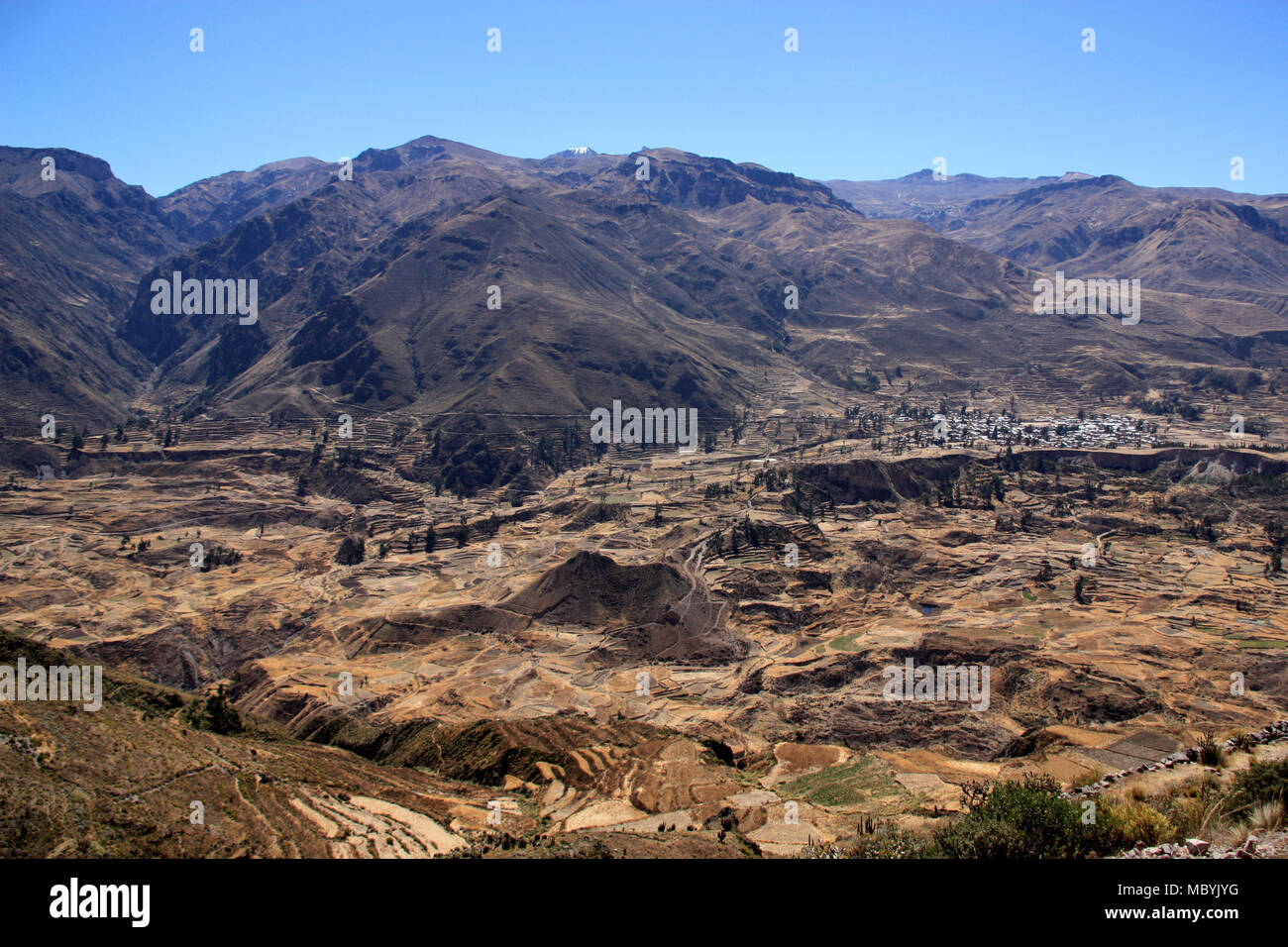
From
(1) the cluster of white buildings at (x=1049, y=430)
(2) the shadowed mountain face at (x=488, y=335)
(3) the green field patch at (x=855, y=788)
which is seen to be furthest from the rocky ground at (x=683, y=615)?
(2) the shadowed mountain face at (x=488, y=335)

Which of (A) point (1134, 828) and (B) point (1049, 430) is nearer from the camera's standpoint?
(A) point (1134, 828)

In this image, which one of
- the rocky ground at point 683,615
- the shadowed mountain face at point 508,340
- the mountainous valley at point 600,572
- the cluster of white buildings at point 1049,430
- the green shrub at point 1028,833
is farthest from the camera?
the shadowed mountain face at point 508,340

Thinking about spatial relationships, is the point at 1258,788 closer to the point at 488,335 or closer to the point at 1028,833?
the point at 1028,833

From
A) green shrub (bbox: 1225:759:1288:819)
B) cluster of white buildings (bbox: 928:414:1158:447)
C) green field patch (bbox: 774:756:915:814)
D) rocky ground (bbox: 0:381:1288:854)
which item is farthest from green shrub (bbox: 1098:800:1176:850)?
cluster of white buildings (bbox: 928:414:1158:447)

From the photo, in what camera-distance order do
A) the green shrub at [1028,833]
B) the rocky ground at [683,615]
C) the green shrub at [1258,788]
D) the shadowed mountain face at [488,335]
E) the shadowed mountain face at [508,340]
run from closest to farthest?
the green shrub at [1028,833]
the green shrub at [1258,788]
the rocky ground at [683,615]
the shadowed mountain face at [508,340]
the shadowed mountain face at [488,335]

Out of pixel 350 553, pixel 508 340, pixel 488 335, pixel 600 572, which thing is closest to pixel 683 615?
pixel 600 572

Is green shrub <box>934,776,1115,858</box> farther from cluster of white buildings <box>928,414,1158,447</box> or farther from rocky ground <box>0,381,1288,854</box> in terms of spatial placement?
cluster of white buildings <box>928,414,1158,447</box>

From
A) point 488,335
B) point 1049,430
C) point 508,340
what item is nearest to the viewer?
point 1049,430

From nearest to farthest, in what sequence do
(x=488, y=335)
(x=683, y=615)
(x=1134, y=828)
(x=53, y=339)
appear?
(x=1134, y=828), (x=683, y=615), (x=488, y=335), (x=53, y=339)

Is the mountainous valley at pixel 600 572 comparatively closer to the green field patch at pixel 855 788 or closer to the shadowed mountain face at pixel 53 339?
the green field patch at pixel 855 788

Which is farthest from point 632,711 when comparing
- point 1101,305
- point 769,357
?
point 1101,305

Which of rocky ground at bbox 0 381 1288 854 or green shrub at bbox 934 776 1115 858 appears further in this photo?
rocky ground at bbox 0 381 1288 854

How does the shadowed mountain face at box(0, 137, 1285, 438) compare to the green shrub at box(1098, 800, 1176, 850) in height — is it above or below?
above
